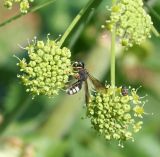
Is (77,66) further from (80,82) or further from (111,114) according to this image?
(111,114)

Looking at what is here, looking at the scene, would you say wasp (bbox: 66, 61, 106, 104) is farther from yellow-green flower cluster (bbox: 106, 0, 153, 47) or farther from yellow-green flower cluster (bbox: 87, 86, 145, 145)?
yellow-green flower cluster (bbox: 106, 0, 153, 47)

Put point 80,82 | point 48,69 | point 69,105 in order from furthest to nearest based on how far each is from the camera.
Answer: point 69,105 → point 80,82 → point 48,69

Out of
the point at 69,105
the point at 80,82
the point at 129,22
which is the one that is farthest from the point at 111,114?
the point at 69,105

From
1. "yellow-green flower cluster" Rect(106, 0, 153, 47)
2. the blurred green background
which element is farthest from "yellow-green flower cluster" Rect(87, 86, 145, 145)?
the blurred green background

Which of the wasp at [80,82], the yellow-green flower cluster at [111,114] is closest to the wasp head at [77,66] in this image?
the wasp at [80,82]

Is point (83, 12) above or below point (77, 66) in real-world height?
above

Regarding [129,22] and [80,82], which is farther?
[80,82]

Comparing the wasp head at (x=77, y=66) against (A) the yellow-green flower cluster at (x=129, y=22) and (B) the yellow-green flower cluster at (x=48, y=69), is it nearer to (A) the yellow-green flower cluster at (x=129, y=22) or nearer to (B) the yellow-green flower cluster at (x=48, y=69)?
(B) the yellow-green flower cluster at (x=48, y=69)
